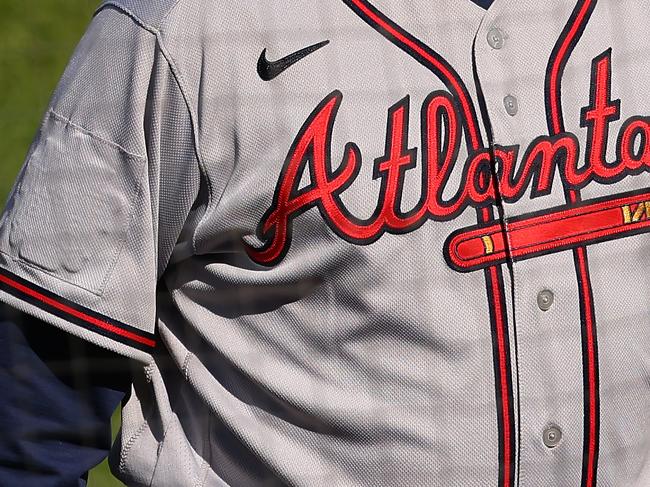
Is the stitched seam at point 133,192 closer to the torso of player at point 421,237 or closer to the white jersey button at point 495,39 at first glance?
the torso of player at point 421,237

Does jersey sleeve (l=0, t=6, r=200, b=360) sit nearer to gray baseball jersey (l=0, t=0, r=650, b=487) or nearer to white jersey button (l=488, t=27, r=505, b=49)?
gray baseball jersey (l=0, t=0, r=650, b=487)

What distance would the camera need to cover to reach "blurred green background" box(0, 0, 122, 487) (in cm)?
307

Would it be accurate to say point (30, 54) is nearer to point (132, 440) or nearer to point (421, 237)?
point (132, 440)

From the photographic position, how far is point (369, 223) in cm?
96

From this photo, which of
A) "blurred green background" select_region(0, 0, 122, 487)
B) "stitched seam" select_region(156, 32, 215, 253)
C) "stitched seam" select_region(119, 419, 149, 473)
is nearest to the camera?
"stitched seam" select_region(156, 32, 215, 253)

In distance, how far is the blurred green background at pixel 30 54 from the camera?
10.1 ft

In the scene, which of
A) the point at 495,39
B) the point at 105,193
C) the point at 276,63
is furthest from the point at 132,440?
the point at 495,39

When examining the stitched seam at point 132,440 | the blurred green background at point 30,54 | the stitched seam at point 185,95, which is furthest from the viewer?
the blurred green background at point 30,54

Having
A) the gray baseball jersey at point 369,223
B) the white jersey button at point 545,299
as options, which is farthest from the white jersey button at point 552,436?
the white jersey button at point 545,299

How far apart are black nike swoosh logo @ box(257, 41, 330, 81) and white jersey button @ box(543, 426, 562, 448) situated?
37 centimetres

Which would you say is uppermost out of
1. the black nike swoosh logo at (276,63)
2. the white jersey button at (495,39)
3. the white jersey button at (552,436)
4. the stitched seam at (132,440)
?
the white jersey button at (495,39)

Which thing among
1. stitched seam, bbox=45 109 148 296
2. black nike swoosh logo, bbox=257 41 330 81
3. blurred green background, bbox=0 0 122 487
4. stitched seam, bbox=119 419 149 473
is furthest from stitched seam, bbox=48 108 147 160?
blurred green background, bbox=0 0 122 487

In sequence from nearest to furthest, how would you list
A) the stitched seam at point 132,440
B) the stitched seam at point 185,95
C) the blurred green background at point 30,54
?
1. the stitched seam at point 185,95
2. the stitched seam at point 132,440
3. the blurred green background at point 30,54

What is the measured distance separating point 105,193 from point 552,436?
429 mm
